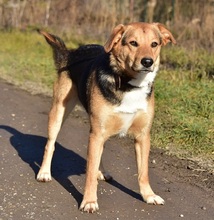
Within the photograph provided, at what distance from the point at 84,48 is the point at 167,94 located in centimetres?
261

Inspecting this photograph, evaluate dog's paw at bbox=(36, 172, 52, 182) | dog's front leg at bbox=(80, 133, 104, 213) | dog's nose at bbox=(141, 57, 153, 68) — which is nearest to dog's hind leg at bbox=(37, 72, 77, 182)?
dog's paw at bbox=(36, 172, 52, 182)

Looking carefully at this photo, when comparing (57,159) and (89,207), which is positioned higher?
(89,207)

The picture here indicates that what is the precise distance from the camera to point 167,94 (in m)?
8.03

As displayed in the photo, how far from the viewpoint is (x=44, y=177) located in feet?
16.6

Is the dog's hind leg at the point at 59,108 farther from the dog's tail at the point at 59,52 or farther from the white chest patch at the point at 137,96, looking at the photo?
the white chest patch at the point at 137,96

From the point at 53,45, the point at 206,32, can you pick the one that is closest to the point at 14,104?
the point at 53,45

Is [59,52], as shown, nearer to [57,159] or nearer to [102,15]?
[57,159]

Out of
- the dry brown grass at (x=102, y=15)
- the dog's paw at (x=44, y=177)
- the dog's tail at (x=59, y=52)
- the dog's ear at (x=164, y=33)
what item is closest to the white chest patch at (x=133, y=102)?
the dog's ear at (x=164, y=33)

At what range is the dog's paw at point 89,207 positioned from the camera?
4336 millimetres

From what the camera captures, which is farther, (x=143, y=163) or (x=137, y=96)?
(x=143, y=163)

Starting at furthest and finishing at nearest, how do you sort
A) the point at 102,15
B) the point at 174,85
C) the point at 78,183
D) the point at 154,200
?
the point at 102,15 < the point at 174,85 < the point at 78,183 < the point at 154,200

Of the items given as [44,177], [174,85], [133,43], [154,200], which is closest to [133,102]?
[133,43]

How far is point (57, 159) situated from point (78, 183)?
2.61ft

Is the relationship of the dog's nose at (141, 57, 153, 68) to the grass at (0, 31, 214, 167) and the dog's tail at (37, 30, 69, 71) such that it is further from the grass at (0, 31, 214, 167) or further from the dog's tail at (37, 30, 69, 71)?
the grass at (0, 31, 214, 167)
